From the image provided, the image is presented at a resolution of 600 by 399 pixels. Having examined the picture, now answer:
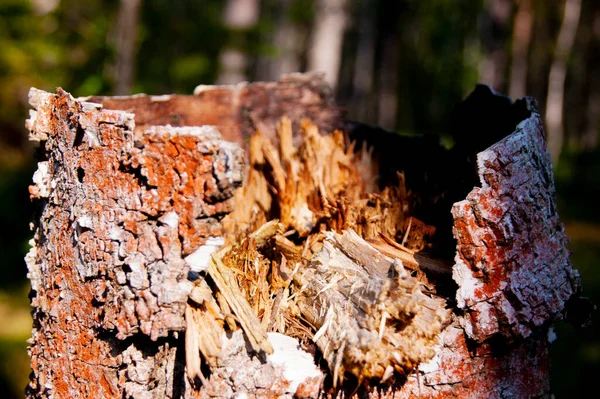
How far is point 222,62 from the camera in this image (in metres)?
8.08

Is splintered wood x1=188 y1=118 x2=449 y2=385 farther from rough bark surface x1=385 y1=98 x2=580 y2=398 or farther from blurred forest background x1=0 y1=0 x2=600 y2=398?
blurred forest background x1=0 y1=0 x2=600 y2=398

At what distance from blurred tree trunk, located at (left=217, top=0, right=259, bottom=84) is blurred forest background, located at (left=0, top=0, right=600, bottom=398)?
0.08 feet

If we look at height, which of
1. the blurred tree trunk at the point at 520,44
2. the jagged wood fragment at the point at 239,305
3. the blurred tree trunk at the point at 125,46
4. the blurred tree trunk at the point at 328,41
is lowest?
the jagged wood fragment at the point at 239,305

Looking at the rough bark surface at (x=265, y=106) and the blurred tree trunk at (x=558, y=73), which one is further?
the blurred tree trunk at (x=558, y=73)

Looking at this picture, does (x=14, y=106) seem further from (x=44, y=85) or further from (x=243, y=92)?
(x=243, y=92)

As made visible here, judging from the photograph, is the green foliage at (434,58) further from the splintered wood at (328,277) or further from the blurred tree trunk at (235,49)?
the splintered wood at (328,277)

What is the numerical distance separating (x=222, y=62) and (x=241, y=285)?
6822mm

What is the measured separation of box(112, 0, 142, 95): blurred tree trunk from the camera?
187 inches

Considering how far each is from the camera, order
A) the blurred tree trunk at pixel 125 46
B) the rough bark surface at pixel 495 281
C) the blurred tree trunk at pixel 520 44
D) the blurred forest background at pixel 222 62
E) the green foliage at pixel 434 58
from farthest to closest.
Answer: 1. the green foliage at pixel 434 58
2. the blurred tree trunk at pixel 520 44
3. the blurred forest background at pixel 222 62
4. the blurred tree trunk at pixel 125 46
5. the rough bark surface at pixel 495 281

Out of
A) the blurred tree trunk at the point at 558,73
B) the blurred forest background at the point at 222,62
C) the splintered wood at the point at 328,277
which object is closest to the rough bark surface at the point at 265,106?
the splintered wood at the point at 328,277

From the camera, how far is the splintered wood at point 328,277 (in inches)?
57.7

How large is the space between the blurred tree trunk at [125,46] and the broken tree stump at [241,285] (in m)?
3.14

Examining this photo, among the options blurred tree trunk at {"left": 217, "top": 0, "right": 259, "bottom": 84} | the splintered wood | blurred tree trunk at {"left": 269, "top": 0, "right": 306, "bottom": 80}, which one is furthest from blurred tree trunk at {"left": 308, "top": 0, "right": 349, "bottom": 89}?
the splintered wood

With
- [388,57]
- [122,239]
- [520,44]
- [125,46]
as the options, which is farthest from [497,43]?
[122,239]
